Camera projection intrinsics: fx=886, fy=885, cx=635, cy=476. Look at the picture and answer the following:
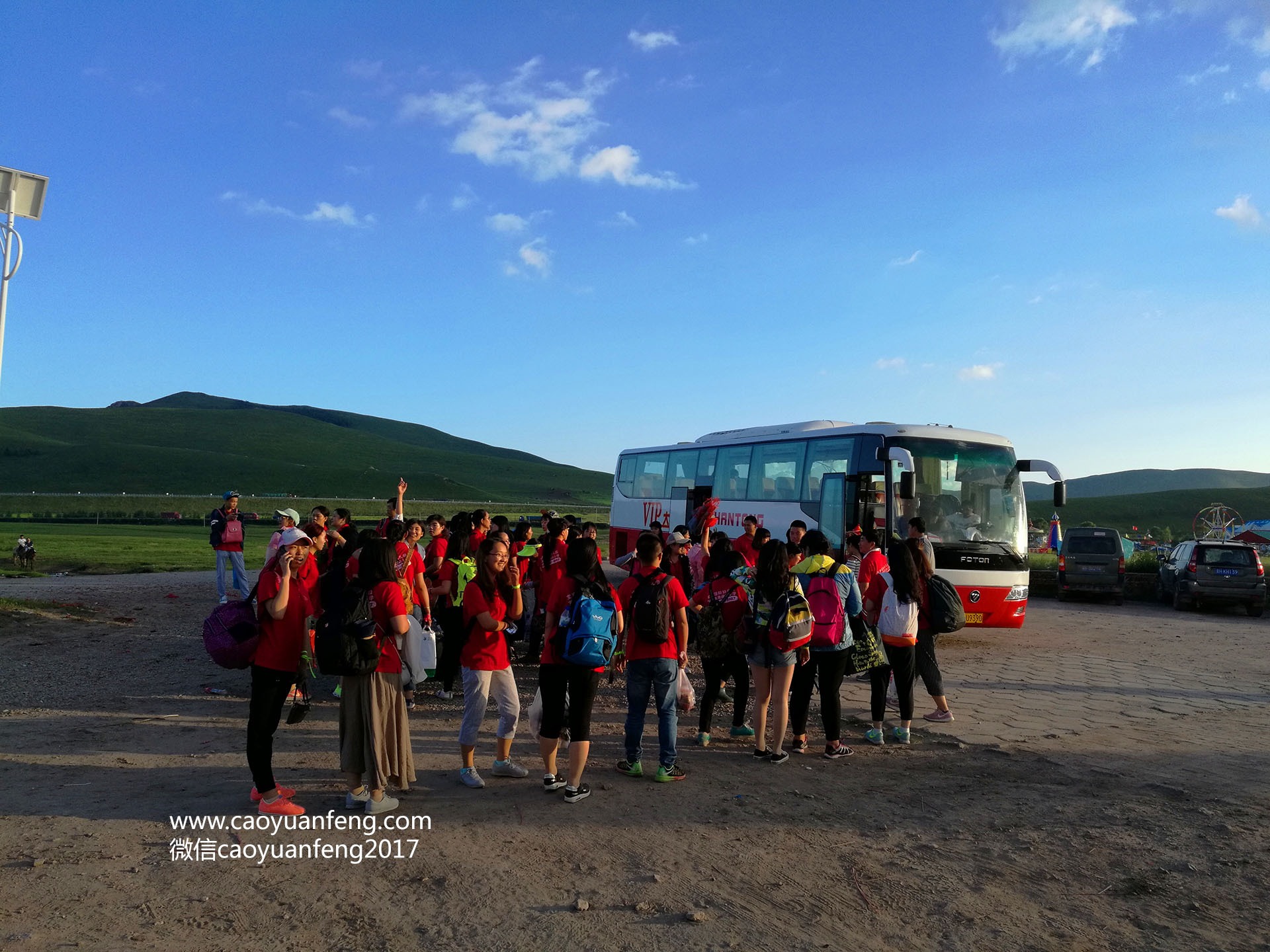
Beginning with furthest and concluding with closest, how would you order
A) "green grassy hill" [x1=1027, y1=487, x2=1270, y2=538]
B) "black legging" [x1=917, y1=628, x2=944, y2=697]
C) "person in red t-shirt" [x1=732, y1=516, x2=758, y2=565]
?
1. "green grassy hill" [x1=1027, y1=487, x2=1270, y2=538]
2. "person in red t-shirt" [x1=732, y1=516, x2=758, y2=565]
3. "black legging" [x1=917, y1=628, x2=944, y2=697]

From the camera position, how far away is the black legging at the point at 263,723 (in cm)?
544

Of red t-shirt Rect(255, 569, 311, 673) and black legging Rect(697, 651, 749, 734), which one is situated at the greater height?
red t-shirt Rect(255, 569, 311, 673)

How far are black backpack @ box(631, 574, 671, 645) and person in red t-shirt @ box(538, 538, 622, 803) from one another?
228 millimetres

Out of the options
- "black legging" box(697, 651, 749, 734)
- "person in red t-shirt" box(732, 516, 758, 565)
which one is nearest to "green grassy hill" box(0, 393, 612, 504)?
"person in red t-shirt" box(732, 516, 758, 565)

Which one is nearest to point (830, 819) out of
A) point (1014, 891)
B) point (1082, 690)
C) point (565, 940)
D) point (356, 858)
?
point (1014, 891)

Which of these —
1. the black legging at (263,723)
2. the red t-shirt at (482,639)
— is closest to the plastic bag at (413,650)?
the red t-shirt at (482,639)

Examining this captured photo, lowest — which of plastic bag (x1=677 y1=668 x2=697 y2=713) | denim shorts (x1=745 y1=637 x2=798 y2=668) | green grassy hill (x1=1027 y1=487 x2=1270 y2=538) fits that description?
plastic bag (x1=677 y1=668 x2=697 y2=713)

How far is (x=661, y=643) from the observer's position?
629cm

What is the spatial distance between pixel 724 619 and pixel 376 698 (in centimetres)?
311

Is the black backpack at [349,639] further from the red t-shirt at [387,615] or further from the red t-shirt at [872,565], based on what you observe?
the red t-shirt at [872,565]

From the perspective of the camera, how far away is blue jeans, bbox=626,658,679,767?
6328mm

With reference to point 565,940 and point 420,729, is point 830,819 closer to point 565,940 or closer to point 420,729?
point 565,940

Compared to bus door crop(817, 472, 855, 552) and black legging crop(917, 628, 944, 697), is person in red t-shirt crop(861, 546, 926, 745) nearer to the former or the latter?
black legging crop(917, 628, 944, 697)

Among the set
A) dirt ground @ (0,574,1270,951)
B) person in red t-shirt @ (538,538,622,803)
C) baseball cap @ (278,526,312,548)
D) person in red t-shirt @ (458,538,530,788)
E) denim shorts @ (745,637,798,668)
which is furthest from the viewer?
denim shorts @ (745,637,798,668)
